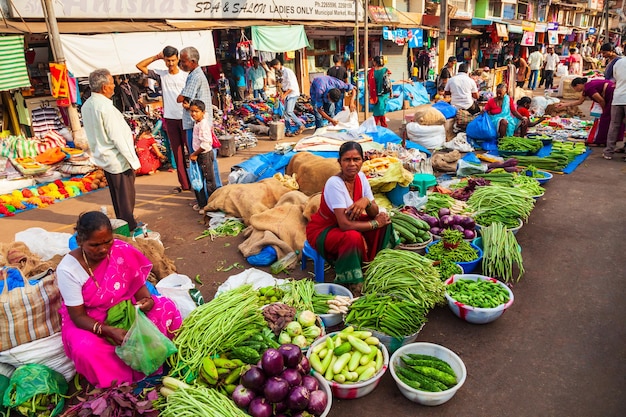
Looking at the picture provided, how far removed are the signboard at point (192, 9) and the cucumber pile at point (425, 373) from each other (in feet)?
27.2

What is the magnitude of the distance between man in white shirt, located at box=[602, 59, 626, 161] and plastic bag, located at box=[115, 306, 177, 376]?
854cm

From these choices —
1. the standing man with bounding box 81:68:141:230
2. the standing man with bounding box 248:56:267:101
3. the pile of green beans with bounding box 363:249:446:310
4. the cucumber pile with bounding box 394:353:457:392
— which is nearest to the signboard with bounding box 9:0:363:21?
the standing man with bounding box 248:56:267:101

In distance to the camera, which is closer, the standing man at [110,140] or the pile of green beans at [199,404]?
the pile of green beans at [199,404]

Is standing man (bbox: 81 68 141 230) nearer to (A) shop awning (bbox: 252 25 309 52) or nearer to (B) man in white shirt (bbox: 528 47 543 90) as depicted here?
(A) shop awning (bbox: 252 25 309 52)

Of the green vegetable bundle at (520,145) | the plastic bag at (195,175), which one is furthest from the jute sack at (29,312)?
the green vegetable bundle at (520,145)

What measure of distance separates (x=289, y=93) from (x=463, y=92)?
4229 millimetres

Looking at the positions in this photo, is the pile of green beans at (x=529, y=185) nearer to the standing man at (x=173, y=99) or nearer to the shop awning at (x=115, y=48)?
the standing man at (x=173, y=99)

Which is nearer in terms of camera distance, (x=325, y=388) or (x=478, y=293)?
(x=325, y=388)

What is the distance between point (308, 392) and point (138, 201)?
528 cm

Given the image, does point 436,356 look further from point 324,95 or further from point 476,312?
point 324,95

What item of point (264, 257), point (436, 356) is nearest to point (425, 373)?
point (436, 356)

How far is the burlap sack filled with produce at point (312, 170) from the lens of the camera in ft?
19.2

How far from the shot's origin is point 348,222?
3654 millimetres

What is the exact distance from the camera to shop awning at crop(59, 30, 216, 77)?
7.35 m
